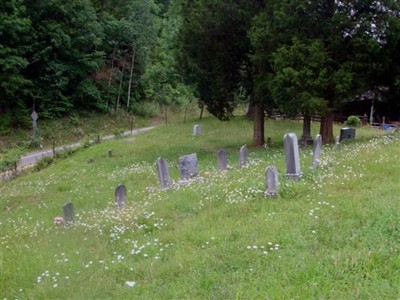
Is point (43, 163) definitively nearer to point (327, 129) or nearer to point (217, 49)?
point (217, 49)

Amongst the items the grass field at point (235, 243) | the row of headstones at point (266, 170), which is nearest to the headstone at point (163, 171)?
the row of headstones at point (266, 170)

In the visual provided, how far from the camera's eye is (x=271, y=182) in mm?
8398

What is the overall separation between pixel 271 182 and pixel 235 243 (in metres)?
2.59

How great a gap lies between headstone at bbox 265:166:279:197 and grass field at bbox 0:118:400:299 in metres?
0.16

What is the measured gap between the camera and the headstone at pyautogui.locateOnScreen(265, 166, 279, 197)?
8.29 metres

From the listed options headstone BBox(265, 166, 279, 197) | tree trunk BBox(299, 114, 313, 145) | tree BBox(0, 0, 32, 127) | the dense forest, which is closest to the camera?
headstone BBox(265, 166, 279, 197)

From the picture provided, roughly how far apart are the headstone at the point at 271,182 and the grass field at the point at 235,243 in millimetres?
162

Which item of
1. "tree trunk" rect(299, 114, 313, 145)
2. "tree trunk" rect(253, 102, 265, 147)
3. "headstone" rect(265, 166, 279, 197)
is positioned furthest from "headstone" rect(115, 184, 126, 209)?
"tree trunk" rect(253, 102, 265, 147)

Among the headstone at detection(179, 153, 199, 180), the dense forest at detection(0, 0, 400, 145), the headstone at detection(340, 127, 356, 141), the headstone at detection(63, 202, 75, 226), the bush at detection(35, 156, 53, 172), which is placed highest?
the dense forest at detection(0, 0, 400, 145)

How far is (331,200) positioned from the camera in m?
7.42

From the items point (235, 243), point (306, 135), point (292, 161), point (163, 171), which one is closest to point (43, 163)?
point (306, 135)

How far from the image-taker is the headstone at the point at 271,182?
8.29 m

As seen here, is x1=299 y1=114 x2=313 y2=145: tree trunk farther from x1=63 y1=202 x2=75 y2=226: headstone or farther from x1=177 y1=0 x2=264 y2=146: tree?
x1=63 y1=202 x2=75 y2=226: headstone

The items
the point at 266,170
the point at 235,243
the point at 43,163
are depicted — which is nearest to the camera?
the point at 235,243
